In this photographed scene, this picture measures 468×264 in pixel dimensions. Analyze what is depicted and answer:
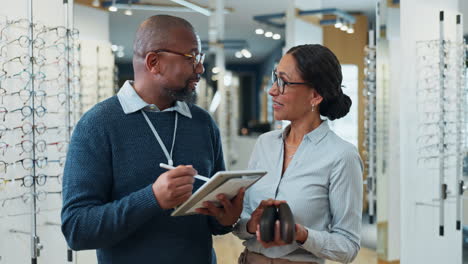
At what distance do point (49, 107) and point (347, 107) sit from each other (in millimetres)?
2593

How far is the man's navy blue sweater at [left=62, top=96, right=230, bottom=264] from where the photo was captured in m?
1.44

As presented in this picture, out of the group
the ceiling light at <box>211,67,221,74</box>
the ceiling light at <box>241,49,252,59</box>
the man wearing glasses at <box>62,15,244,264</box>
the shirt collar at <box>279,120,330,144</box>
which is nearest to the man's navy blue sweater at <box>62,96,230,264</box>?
the man wearing glasses at <box>62,15,244,264</box>

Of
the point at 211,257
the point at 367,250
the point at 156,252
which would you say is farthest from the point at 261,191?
the point at 367,250

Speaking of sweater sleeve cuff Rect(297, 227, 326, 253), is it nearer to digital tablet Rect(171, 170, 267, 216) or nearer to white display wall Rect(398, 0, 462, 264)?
digital tablet Rect(171, 170, 267, 216)

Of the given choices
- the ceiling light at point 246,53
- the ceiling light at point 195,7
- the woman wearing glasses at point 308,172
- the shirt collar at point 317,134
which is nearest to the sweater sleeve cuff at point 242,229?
the woman wearing glasses at point 308,172

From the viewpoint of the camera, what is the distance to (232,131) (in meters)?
5.66

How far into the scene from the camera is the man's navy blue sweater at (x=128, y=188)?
144 centimetres

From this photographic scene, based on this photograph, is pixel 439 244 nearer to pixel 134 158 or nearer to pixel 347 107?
→ pixel 347 107

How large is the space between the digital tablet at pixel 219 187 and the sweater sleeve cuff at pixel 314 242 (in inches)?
10.2

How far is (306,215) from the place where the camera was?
166 cm

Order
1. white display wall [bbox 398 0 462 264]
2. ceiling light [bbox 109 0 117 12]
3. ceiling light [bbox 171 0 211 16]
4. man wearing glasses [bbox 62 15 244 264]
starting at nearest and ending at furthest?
man wearing glasses [bbox 62 15 244 264], ceiling light [bbox 109 0 117 12], white display wall [bbox 398 0 462 264], ceiling light [bbox 171 0 211 16]

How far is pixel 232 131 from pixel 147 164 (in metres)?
4.10

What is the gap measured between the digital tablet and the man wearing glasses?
0.03m

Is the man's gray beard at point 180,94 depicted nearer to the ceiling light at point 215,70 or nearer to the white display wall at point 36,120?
the white display wall at point 36,120
